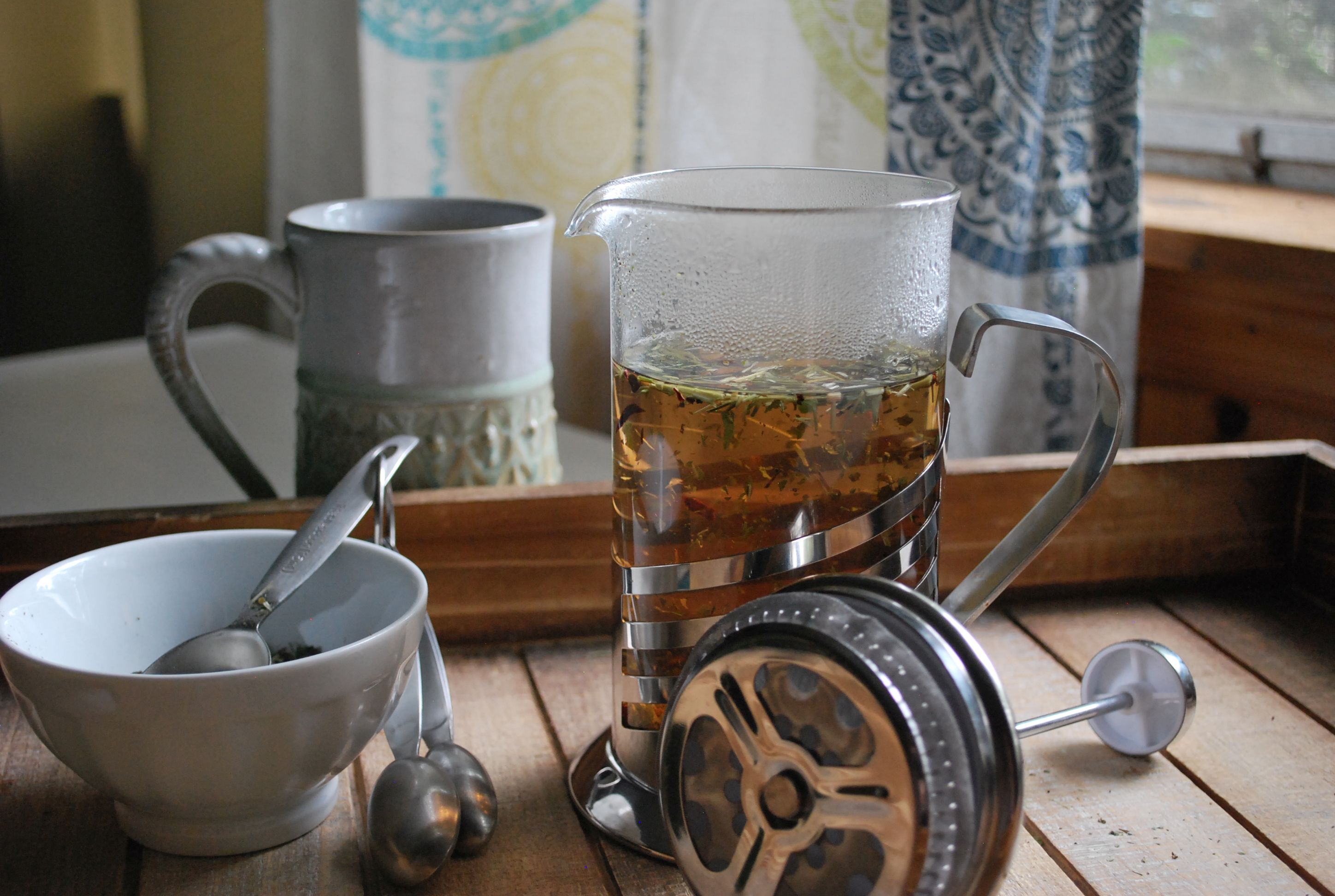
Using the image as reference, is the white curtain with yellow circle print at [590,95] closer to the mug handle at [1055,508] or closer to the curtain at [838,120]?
the curtain at [838,120]

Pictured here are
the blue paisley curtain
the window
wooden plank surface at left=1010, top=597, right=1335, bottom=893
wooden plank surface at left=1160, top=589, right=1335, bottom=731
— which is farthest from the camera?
the window

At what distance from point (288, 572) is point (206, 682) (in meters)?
0.10

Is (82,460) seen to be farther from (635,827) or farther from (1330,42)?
(1330,42)

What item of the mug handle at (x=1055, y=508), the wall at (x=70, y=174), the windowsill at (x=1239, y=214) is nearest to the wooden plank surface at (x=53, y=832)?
the mug handle at (x=1055, y=508)

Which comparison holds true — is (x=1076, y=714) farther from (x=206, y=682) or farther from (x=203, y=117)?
(x=203, y=117)

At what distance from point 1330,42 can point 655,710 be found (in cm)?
95

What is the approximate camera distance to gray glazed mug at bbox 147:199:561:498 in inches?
22.6

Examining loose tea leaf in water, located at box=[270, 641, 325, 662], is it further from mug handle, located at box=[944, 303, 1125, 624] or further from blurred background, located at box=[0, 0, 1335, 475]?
blurred background, located at box=[0, 0, 1335, 475]

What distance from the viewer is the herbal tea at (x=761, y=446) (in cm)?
39

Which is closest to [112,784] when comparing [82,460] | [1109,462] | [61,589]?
[61,589]

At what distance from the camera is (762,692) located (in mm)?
354

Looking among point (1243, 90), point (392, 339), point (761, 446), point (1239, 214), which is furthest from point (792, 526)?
point (1243, 90)

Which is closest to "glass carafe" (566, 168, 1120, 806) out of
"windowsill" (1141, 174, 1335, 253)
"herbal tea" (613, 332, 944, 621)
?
"herbal tea" (613, 332, 944, 621)

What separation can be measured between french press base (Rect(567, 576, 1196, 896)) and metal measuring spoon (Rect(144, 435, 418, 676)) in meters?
0.16
